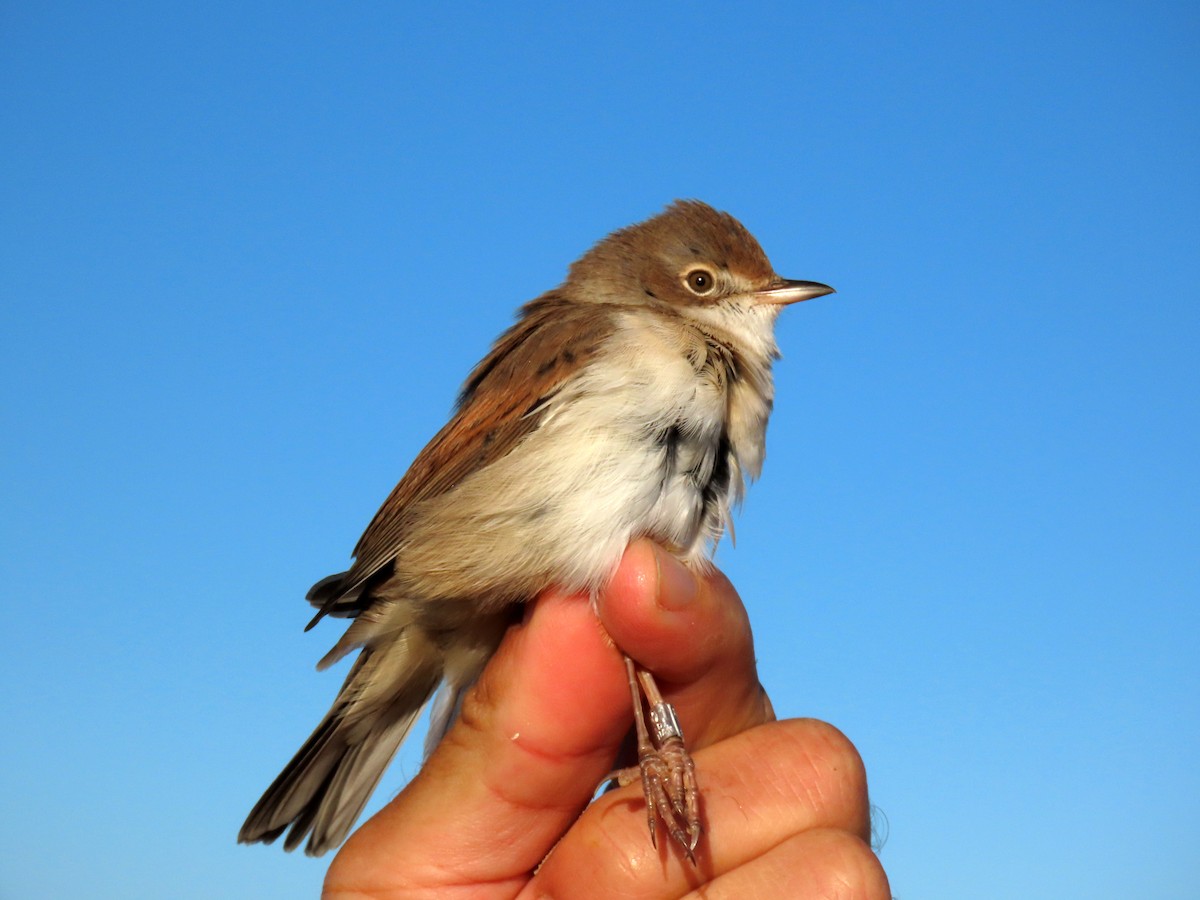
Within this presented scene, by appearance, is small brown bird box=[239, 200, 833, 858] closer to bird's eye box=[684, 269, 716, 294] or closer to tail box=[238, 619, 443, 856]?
tail box=[238, 619, 443, 856]

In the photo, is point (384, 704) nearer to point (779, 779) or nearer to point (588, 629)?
point (588, 629)

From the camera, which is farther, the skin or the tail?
the tail

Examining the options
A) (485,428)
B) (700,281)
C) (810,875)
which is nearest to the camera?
(810,875)

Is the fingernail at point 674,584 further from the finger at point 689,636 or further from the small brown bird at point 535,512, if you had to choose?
the small brown bird at point 535,512

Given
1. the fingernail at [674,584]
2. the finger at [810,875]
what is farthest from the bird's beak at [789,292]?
the finger at [810,875]

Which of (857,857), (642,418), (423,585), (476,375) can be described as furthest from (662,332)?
(857,857)

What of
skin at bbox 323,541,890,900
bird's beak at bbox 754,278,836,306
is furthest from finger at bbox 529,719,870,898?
bird's beak at bbox 754,278,836,306

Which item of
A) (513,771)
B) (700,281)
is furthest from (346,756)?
(700,281)

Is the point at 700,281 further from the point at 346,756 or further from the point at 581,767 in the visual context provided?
the point at 346,756
